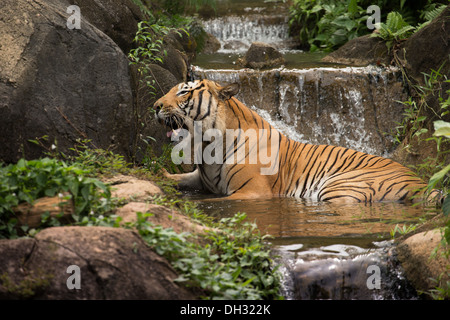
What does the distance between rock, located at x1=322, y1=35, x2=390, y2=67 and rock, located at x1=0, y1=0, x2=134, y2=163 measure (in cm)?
492

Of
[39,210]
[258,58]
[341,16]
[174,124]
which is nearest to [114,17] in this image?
[174,124]

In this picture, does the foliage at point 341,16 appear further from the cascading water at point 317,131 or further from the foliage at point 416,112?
the foliage at point 416,112

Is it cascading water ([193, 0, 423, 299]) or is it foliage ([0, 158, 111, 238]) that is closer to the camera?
foliage ([0, 158, 111, 238])

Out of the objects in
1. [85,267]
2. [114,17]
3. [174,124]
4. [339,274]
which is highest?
[114,17]

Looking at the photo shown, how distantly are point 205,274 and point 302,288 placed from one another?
2.40ft

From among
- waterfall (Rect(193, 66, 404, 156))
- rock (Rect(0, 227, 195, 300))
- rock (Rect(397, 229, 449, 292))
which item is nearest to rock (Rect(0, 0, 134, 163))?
rock (Rect(0, 227, 195, 300))

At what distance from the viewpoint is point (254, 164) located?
6.17 meters

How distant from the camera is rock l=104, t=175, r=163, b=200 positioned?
13.7ft

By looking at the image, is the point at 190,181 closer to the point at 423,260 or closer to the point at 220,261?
the point at 220,261

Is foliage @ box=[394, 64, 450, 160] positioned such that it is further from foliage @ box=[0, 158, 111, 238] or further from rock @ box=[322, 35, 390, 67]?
foliage @ box=[0, 158, 111, 238]

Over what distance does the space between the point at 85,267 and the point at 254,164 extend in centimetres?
325

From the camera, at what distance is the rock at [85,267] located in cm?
309

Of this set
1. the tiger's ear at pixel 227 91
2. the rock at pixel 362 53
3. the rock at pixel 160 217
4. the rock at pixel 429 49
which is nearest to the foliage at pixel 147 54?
the tiger's ear at pixel 227 91

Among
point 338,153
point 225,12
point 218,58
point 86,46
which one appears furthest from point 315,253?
point 225,12
